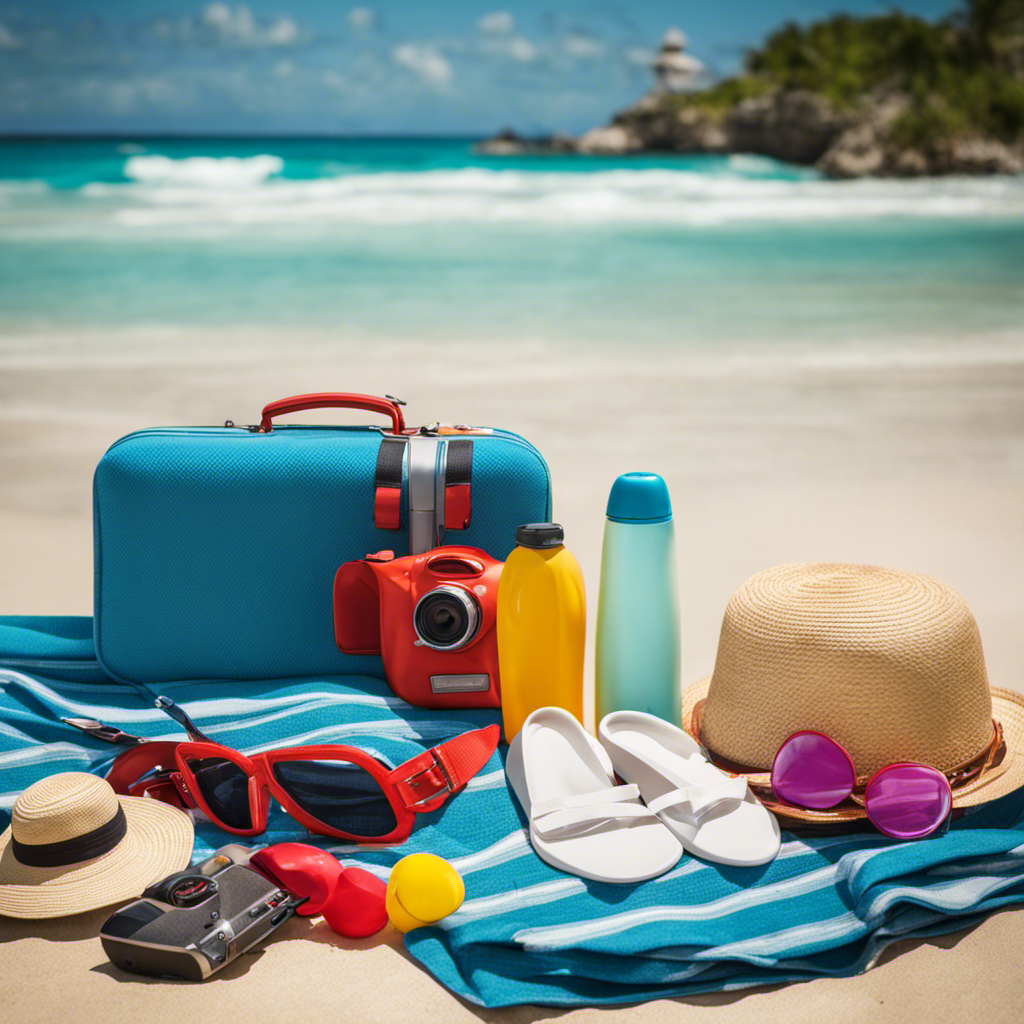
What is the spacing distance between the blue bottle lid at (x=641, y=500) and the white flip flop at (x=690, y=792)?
365 millimetres

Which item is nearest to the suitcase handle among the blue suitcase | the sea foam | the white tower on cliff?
the blue suitcase

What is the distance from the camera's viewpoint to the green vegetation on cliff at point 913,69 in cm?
2352

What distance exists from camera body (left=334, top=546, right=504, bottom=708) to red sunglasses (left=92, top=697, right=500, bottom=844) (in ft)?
1.05

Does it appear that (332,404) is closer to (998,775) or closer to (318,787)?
(318,787)

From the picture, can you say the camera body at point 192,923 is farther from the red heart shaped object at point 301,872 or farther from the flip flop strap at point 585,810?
the flip flop strap at point 585,810

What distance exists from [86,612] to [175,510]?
1.21 meters

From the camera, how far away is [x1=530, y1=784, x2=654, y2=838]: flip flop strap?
1601 mm

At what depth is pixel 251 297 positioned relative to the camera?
→ 8.91m

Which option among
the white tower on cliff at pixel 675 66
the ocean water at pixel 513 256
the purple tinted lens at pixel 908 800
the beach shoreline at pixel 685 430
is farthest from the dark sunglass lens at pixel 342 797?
the white tower on cliff at pixel 675 66

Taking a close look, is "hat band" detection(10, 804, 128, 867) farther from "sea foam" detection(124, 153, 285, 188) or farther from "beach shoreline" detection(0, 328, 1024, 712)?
"sea foam" detection(124, 153, 285, 188)

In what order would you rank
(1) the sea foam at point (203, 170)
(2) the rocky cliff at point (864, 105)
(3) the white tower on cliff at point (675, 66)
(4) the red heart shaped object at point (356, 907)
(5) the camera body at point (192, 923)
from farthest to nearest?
(3) the white tower on cliff at point (675, 66)
(2) the rocky cliff at point (864, 105)
(1) the sea foam at point (203, 170)
(4) the red heart shaped object at point (356, 907)
(5) the camera body at point (192, 923)

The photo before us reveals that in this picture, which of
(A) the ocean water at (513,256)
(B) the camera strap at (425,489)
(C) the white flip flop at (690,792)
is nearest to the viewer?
(C) the white flip flop at (690,792)

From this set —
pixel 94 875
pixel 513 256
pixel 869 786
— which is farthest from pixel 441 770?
pixel 513 256

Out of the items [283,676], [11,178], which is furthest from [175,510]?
[11,178]
